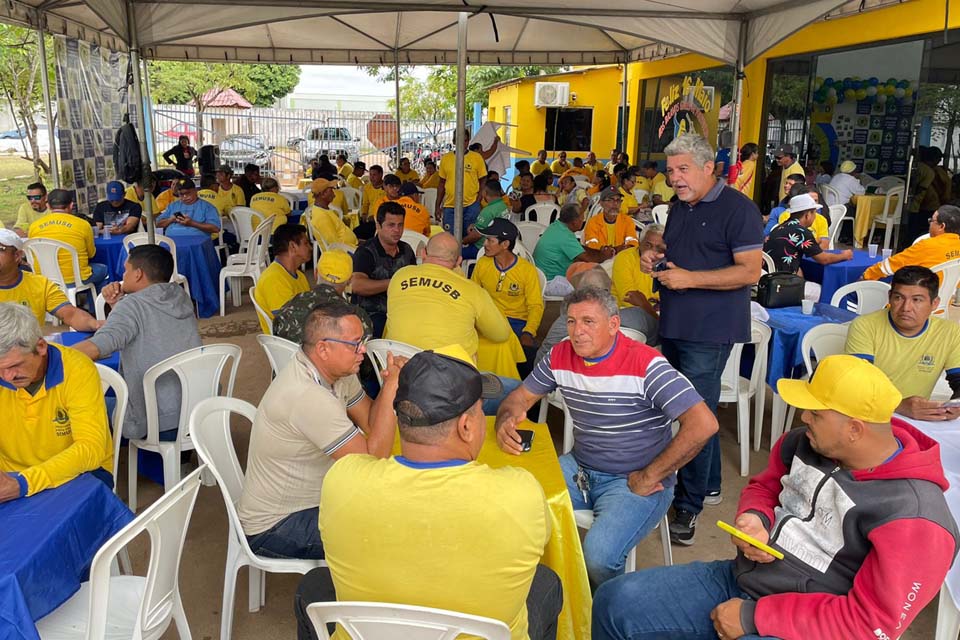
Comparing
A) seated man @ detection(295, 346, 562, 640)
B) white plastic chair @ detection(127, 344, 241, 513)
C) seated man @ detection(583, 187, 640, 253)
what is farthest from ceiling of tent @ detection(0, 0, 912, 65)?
seated man @ detection(295, 346, 562, 640)

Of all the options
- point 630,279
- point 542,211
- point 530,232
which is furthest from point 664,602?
point 542,211

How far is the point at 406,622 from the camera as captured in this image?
148 centimetres

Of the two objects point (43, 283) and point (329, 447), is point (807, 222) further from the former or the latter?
point (43, 283)

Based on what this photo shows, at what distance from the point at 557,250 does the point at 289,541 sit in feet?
12.4

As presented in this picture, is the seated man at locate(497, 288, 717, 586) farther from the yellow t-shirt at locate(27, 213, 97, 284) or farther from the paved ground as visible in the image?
the yellow t-shirt at locate(27, 213, 97, 284)

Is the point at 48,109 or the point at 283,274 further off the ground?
the point at 48,109

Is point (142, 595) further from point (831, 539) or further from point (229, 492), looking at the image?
point (831, 539)

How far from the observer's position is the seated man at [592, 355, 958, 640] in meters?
1.63

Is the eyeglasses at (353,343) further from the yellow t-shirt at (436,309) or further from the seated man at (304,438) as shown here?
the yellow t-shirt at (436,309)

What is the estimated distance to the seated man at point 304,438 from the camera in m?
2.26

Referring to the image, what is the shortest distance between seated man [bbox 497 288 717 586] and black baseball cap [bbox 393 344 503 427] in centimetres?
74

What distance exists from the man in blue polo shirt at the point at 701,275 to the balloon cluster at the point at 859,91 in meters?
9.19

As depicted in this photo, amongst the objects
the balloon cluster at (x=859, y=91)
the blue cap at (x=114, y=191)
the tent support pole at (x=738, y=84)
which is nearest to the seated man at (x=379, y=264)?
the blue cap at (x=114, y=191)

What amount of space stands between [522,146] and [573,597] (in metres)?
19.7
